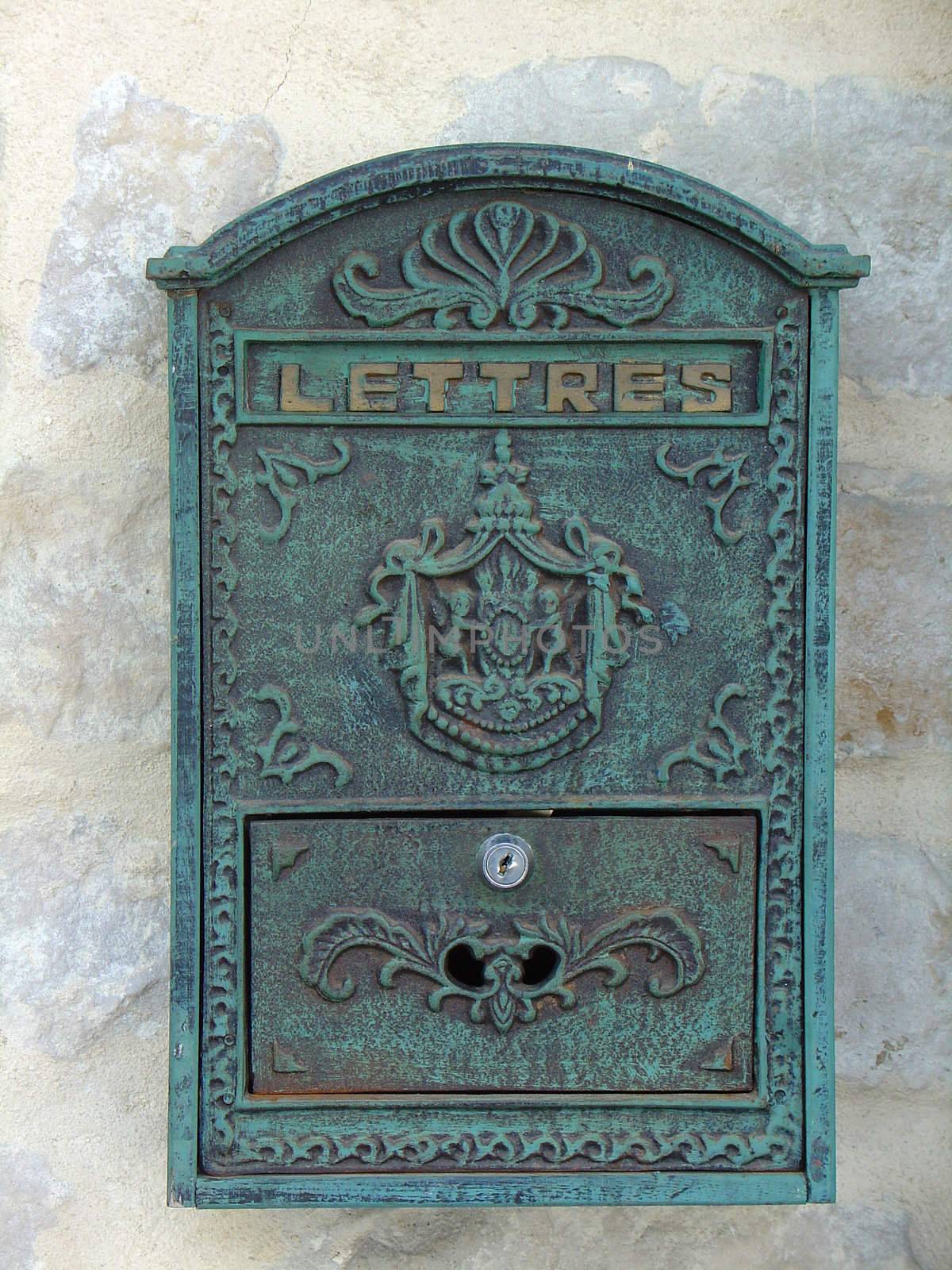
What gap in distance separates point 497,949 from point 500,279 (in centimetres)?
55

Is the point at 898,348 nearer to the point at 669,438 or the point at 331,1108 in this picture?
the point at 669,438

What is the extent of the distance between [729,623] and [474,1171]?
1.64 feet

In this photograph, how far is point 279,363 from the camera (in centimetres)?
97

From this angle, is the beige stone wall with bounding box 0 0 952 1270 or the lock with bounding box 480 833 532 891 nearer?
the lock with bounding box 480 833 532 891

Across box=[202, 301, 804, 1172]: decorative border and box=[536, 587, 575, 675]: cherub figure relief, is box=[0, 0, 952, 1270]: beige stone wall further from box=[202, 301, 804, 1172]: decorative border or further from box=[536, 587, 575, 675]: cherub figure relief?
box=[536, 587, 575, 675]: cherub figure relief

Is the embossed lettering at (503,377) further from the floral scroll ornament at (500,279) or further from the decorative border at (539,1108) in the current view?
the decorative border at (539,1108)

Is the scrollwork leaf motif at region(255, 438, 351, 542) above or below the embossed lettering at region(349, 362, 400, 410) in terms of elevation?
below

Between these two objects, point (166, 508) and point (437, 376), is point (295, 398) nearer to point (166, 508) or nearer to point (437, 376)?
point (437, 376)

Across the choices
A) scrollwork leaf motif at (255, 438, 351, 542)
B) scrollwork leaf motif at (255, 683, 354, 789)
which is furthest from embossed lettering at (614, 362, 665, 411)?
scrollwork leaf motif at (255, 683, 354, 789)

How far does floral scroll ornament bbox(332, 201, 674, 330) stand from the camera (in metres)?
0.97

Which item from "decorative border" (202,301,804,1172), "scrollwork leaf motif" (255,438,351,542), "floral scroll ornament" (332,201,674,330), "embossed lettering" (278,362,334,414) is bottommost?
"decorative border" (202,301,804,1172)

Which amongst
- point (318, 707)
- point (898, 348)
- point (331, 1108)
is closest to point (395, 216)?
point (318, 707)

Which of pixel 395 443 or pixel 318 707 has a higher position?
pixel 395 443

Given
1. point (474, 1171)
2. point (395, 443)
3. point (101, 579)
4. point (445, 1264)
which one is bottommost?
point (445, 1264)
